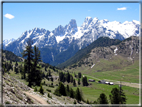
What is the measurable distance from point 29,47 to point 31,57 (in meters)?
3.82

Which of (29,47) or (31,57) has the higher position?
(29,47)

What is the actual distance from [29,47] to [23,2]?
109 feet

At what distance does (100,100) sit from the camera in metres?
62.0

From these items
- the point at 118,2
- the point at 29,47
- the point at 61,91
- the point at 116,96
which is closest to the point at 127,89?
the point at 116,96

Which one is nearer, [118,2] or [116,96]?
[118,2]

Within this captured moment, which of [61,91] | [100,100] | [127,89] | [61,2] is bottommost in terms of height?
[127,89]

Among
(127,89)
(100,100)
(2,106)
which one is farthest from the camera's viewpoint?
(127,89)

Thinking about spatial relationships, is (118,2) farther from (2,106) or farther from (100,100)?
(100,100)

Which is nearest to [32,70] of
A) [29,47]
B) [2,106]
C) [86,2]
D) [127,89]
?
[29,47]

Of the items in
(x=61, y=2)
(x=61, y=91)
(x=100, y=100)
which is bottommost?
(x=100, y=100)

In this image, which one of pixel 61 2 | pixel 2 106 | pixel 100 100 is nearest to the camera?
pixel 2 106

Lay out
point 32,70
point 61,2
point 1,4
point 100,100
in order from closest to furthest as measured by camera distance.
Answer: point 1,4, point 61,2, point 32,70, point 100,100

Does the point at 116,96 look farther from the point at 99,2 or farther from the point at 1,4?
the point at 1,4

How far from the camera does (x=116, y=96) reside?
6575cm
